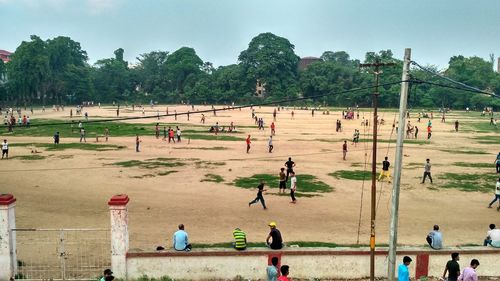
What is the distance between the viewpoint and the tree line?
295 ft

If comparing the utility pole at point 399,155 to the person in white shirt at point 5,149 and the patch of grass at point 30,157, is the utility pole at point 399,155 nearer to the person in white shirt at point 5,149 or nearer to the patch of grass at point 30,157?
the patch of grass at point 30,157

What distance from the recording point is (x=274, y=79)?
103 m

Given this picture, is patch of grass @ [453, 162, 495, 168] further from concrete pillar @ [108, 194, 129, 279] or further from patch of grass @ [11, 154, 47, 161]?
patch of grass @ [11, 154, 47, 161]

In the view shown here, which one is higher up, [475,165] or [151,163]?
[475,165]

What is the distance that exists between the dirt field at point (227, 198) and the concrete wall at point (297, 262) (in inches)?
97.9

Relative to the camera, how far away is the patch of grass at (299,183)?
69.8 feet

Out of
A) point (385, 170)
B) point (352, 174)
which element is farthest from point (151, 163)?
point (385, 170)

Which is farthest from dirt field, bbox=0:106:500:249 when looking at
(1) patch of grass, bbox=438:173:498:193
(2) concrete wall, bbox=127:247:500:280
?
(2) concrete wall, bbox=127:247:500:280

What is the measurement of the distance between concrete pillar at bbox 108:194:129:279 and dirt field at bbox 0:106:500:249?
99.2 inches

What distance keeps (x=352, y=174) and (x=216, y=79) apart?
285 feet

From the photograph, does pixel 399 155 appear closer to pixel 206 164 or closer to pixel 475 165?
pixel 206 164

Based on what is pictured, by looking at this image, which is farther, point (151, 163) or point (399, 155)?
point (151, 163)

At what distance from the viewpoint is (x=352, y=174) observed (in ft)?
82.9

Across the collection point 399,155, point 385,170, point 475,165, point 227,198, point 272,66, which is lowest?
point 227,198
